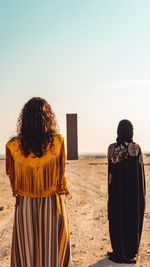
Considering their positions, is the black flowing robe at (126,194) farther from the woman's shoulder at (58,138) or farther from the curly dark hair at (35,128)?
the curly dark hair at (35,128)

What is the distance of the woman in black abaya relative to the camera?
438cm

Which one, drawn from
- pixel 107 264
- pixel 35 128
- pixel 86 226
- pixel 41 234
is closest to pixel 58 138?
pixel 35 128

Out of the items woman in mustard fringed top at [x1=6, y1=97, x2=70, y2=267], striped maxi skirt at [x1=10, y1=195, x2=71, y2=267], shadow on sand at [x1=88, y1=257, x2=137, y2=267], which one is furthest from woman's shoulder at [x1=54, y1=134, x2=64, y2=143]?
shadow on sand at [x1=88, y1=257, x2=137, y2=267]

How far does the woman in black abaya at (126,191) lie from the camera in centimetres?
438

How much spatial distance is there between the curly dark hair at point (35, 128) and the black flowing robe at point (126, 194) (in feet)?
6.14

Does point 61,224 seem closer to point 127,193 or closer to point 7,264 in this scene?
point 127,193

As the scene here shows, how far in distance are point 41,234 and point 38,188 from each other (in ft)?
1.53

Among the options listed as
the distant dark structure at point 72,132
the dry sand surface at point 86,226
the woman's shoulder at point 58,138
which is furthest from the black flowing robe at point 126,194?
the distant dark structure at point 72,132

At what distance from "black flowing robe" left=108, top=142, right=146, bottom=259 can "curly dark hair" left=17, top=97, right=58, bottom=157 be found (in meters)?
1.87

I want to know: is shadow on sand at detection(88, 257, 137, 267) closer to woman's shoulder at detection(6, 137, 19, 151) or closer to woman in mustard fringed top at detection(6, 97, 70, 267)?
woman in mustard fringed top at detection(6, 97, 70, 267)

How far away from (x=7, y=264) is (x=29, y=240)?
182cm

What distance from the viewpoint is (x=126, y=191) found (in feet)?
14.6

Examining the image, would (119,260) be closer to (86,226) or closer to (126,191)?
(126,191)

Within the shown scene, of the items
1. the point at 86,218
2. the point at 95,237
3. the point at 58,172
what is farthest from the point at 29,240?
the point at 86,218
